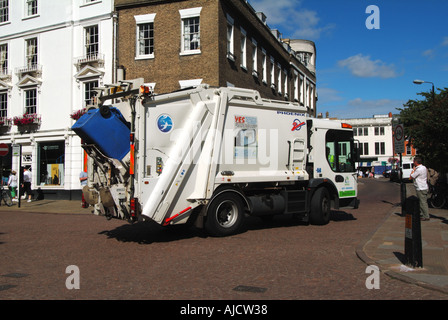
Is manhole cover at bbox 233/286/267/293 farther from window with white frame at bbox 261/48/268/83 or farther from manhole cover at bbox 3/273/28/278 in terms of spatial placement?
window with white frame at bbox 261/48/268/83

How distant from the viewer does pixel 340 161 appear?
11781 mm

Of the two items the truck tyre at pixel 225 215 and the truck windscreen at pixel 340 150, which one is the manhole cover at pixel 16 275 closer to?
the truck tyre at pixel 225 215

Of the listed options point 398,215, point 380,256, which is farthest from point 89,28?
point 380,256

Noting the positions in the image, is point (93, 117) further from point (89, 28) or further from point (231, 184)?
point (89, 28)

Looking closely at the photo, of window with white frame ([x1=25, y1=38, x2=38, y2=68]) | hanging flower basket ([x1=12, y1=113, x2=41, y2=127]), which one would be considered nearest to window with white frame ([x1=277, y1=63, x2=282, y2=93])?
window with white frame ([x1=25, y1=38, x2=38, y2=68])

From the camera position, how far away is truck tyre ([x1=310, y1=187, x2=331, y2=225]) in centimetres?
1085

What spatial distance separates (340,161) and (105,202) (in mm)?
6451

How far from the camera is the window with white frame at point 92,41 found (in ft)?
71.8

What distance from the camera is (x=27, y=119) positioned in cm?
2325

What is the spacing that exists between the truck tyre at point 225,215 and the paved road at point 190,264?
0.24 metres

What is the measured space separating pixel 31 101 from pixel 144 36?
26.2 feet

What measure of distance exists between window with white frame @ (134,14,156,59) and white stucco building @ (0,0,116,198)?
1.38 metres

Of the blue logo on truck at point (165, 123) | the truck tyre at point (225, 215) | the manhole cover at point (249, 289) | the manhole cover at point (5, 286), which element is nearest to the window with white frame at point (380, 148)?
the truck tyre at point (225, 215)

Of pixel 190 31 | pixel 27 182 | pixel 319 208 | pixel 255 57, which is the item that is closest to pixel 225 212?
pixel 319 208
